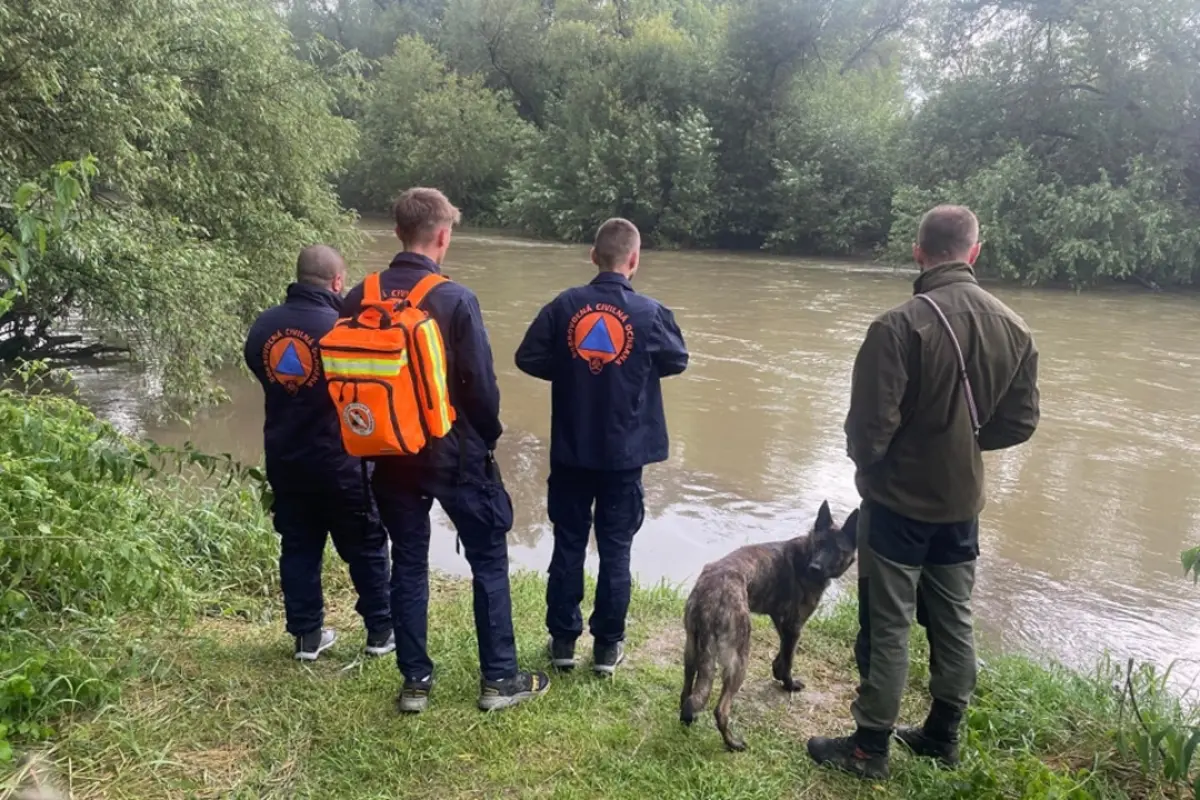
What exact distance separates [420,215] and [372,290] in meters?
0.36

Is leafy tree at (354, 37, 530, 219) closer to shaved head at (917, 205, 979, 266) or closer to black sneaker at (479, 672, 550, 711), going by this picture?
black sneaker at (479, 672, 550, 711)

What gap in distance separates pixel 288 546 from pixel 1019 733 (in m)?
3.16

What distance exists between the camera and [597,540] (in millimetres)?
4066

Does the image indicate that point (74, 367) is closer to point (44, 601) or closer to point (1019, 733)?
point (44, 601)

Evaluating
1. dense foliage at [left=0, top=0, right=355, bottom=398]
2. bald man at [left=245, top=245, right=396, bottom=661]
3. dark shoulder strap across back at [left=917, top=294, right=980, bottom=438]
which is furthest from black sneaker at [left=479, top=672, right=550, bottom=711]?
dense foliage at [left=0, top=0, right=355, bottom=398]

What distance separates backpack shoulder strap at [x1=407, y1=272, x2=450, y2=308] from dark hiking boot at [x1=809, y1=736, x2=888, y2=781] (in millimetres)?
2291

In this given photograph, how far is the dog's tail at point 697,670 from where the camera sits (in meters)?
3.57

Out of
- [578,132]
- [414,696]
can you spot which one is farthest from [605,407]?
[578,132]

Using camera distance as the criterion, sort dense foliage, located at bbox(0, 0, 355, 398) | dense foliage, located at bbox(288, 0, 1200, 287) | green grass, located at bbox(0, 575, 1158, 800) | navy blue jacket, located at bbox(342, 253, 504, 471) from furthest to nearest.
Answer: dense foliage, located at bbox(288, 0, 1200, 287), dense foliage, located at bbox(0, 0, 355, 398), navy blue jacket, located at bbox(342, 253, 504, 471), green grass, located at bbox(0, 575, 1158, 800)

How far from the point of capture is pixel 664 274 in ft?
81.8

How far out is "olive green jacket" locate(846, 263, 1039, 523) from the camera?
3.18 metres

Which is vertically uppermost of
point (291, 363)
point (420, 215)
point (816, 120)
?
point (816, 120)

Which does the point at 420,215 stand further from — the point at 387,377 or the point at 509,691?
the point at 509,691

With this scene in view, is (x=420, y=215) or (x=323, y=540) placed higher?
(x=420, y=215)
